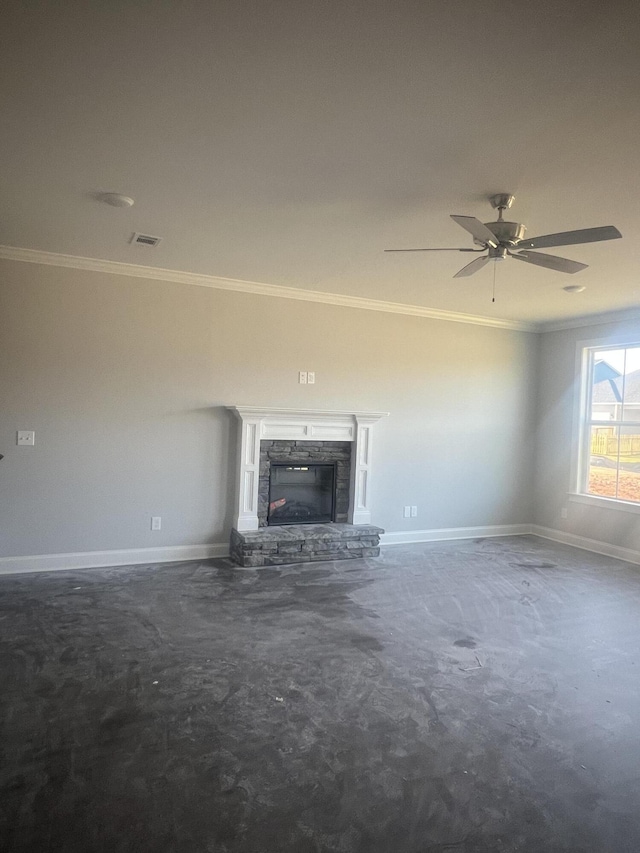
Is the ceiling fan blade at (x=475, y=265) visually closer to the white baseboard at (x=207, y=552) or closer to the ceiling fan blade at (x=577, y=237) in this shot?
the ceiling fan blade at (x=577, y=237)

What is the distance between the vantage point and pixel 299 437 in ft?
17.3

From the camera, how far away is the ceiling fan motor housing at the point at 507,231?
2938 mm

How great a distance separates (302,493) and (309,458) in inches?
14.4

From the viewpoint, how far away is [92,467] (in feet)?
15.0

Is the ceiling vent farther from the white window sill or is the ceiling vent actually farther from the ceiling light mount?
the white window sill

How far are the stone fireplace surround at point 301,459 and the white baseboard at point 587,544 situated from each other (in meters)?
2.40

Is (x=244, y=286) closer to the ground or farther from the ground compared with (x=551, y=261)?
farther from the ground

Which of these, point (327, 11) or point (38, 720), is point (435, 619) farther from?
point (327, 11)

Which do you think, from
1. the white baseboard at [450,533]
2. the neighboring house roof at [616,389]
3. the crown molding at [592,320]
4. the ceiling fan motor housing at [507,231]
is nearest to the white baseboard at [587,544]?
the white baseboard at [450,533]

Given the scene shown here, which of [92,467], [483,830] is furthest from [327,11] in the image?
[92,467]

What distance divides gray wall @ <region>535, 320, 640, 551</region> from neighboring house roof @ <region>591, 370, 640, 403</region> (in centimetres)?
22

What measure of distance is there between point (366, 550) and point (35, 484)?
9.82ft

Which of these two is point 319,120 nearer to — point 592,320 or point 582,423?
point 592,320

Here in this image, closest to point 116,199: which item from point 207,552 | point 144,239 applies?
point 144,239
